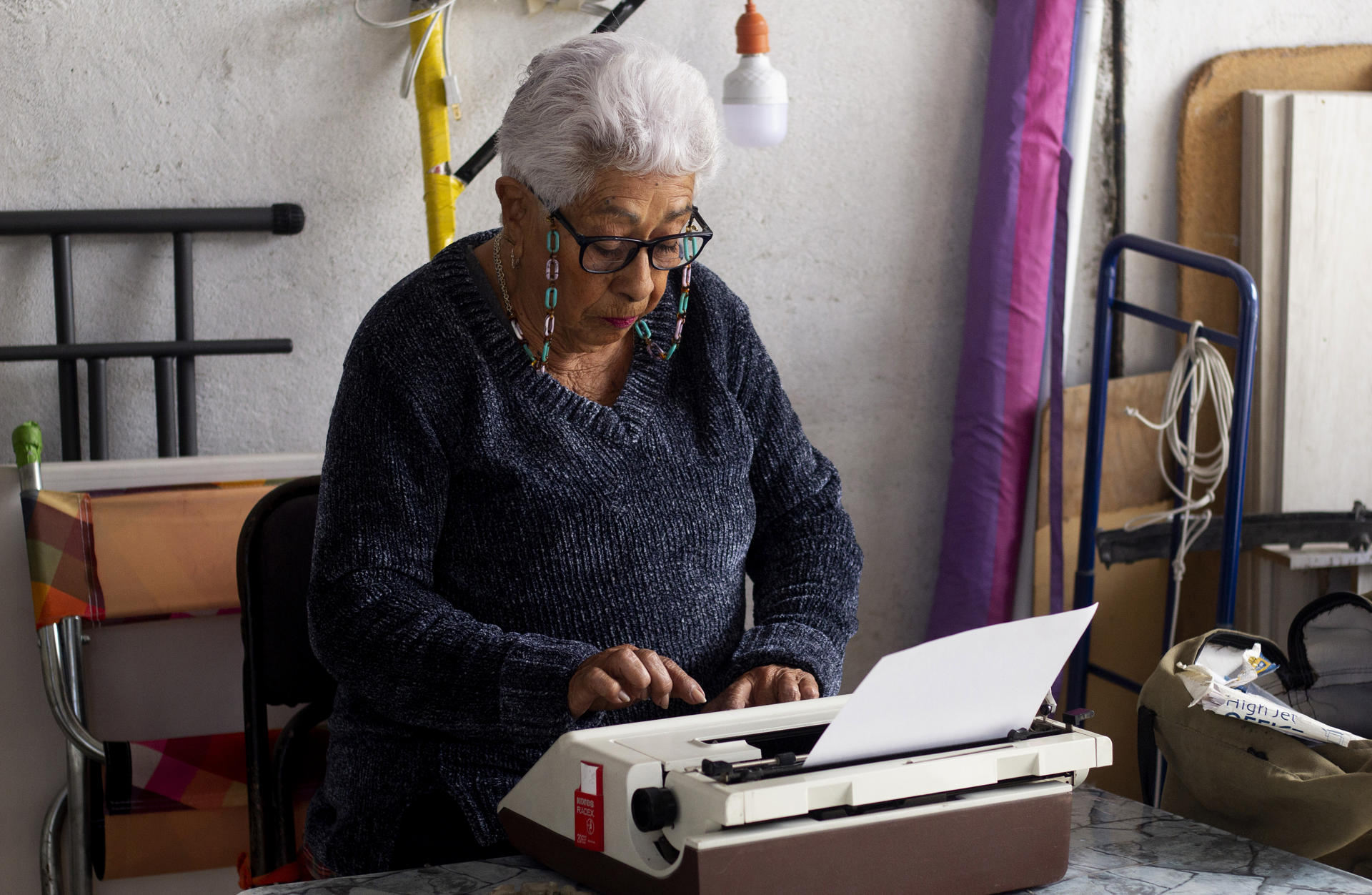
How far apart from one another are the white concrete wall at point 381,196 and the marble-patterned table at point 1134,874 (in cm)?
93

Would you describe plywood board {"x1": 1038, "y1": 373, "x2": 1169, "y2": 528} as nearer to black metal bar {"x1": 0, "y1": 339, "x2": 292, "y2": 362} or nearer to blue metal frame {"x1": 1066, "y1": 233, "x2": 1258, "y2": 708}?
blue metal frame {"x1": 1066, "y1": 233, "x2": 1258, "y2": 708}

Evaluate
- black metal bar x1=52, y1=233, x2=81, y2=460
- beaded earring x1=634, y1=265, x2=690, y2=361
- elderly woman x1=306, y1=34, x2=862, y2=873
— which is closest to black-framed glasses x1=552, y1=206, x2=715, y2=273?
elderly woman x1=306, y1=34, x2=862, y2=873

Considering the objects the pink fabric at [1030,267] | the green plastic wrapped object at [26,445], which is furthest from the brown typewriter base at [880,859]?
the pink fabric at [1030,267]

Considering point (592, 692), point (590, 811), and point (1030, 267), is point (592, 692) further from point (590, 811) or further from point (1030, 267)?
point (1030, 267)

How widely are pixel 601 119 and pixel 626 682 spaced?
22.9 inches

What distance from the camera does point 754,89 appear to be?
211 cm

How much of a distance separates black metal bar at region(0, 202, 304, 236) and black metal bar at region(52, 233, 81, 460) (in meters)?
0.03

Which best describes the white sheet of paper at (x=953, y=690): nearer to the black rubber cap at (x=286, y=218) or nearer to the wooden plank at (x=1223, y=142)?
the black rubber cap at (x=286, y=218)

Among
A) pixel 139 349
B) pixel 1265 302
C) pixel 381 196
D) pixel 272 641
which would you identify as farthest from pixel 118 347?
pixel 1265 302

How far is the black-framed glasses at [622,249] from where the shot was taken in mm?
1335

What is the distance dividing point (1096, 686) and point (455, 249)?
1723 mm

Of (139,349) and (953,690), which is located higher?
(139,349)

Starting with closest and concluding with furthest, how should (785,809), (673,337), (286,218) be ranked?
1. (785,809)
2. (673,337)
3. (286,218)

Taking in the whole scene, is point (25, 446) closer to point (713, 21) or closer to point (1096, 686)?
point (713, 21)
